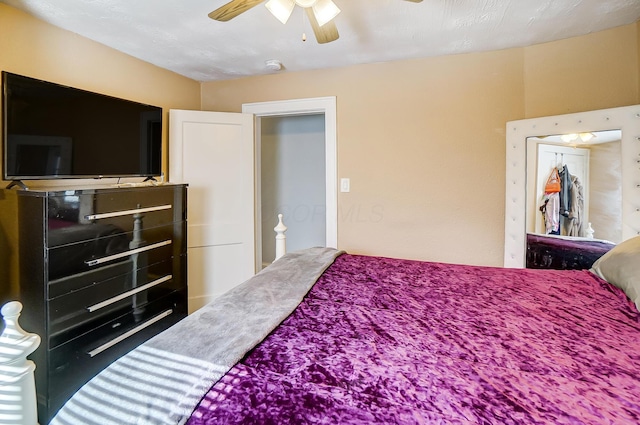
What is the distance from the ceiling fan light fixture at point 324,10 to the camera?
1.41 metres

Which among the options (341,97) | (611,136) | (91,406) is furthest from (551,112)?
(91,406)

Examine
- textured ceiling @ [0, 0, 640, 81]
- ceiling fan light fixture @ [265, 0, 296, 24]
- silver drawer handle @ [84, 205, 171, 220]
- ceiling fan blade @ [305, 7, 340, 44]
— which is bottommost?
silver drawer handle @ [84, 205, 171, 220]

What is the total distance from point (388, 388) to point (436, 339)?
0.31 metres

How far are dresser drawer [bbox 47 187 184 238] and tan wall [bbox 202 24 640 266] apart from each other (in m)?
1.43

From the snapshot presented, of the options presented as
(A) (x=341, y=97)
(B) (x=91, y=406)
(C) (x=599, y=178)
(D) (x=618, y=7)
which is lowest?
(B) (x=91, y=406)

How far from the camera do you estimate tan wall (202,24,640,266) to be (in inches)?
90.0

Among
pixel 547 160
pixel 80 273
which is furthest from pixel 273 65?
pixel 547 160

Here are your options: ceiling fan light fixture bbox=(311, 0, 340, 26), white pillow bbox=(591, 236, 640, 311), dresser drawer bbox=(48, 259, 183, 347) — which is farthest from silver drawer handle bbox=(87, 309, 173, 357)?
white pillow bbox=(591, 236, 640, 311)

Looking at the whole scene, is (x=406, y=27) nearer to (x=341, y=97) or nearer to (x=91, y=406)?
(x=341, y=97)

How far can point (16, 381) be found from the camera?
77 cm

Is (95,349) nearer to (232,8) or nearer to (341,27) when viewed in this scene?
(232,8)

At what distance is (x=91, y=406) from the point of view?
2.37 ft

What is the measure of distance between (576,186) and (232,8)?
7.62ft

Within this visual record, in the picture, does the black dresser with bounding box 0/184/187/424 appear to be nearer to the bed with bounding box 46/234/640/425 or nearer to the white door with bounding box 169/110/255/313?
the white door with bounding box 169/110/255/313
